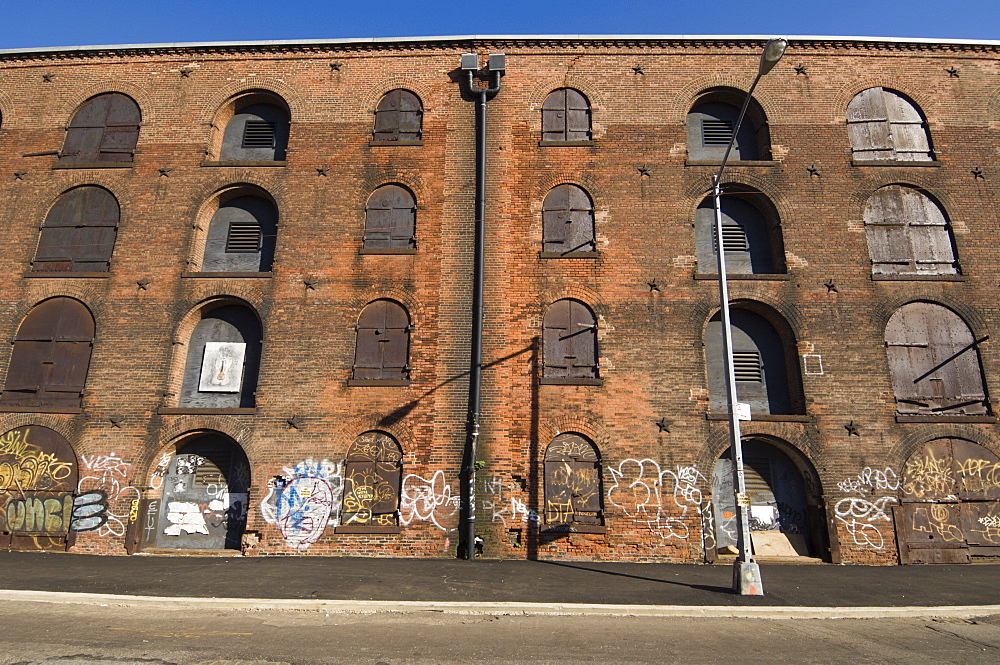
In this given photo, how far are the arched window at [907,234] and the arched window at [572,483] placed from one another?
8.65 meters

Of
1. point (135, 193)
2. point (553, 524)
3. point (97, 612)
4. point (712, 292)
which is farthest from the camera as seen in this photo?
point (135, 193)

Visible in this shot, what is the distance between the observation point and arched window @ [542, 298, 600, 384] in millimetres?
14094

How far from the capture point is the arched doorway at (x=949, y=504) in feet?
42.5

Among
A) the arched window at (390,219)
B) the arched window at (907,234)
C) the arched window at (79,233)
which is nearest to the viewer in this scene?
the arched window at (907,234)

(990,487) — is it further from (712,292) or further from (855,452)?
(712,292)

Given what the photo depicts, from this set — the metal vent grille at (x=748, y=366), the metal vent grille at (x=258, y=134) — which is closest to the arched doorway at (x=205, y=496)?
the metal vent grille at (x=258, y=134)

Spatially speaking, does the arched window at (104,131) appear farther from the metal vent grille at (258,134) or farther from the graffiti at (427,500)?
the graffiti at (427,500)

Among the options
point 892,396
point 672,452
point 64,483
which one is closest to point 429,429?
point 672,452

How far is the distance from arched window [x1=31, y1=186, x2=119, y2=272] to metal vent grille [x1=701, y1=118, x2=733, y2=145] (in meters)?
16.1

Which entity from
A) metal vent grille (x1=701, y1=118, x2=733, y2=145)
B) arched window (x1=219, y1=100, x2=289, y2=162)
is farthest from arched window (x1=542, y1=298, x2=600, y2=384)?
arched window (x1=219, y1=100, x2=289, y2=162)

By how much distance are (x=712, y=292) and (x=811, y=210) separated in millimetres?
3573

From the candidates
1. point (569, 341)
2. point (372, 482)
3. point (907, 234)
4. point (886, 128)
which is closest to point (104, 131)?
point (372, 482)

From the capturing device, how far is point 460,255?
14.9 metres

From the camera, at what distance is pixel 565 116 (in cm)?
1623
